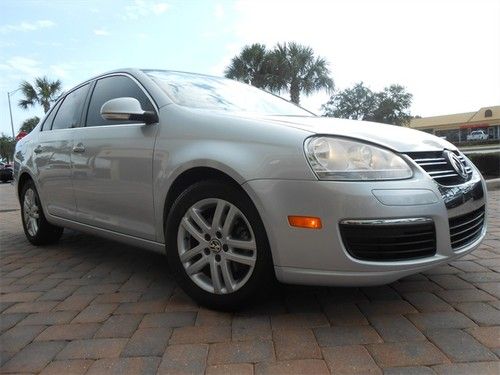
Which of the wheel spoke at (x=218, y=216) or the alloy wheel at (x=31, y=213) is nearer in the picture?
the wheel spoke at (x=218, y=216)

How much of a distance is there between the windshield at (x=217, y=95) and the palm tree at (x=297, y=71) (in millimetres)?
18065

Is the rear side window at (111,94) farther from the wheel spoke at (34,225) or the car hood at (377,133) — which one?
the wheel spoke at (34,225)

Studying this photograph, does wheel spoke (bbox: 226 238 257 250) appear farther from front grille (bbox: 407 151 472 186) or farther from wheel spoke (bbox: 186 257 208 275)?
front grille (bbox: 407 151 472 186)

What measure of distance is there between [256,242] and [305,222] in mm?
310

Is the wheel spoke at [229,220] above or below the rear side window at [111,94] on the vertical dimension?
below

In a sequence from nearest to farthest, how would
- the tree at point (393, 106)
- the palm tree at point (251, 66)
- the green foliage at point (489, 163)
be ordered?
the green foliage at point (489, 163) → the palm tree at point (251, 66) → the tree at point (393, 106)

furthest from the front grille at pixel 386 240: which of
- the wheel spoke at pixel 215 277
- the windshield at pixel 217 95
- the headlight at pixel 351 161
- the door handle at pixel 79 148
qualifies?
the door handle at pixel 79 148

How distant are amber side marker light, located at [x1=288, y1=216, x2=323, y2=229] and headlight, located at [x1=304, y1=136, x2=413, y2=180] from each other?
21cm

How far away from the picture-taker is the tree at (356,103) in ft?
118

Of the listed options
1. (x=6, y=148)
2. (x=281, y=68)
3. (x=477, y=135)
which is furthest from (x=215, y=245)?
(x=6, y=148)

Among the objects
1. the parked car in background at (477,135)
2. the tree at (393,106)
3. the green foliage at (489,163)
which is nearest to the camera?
the green foliage at (489,163)

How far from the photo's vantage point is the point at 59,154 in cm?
411

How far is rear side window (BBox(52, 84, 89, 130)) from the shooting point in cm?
415

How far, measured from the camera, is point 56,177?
4.17m
